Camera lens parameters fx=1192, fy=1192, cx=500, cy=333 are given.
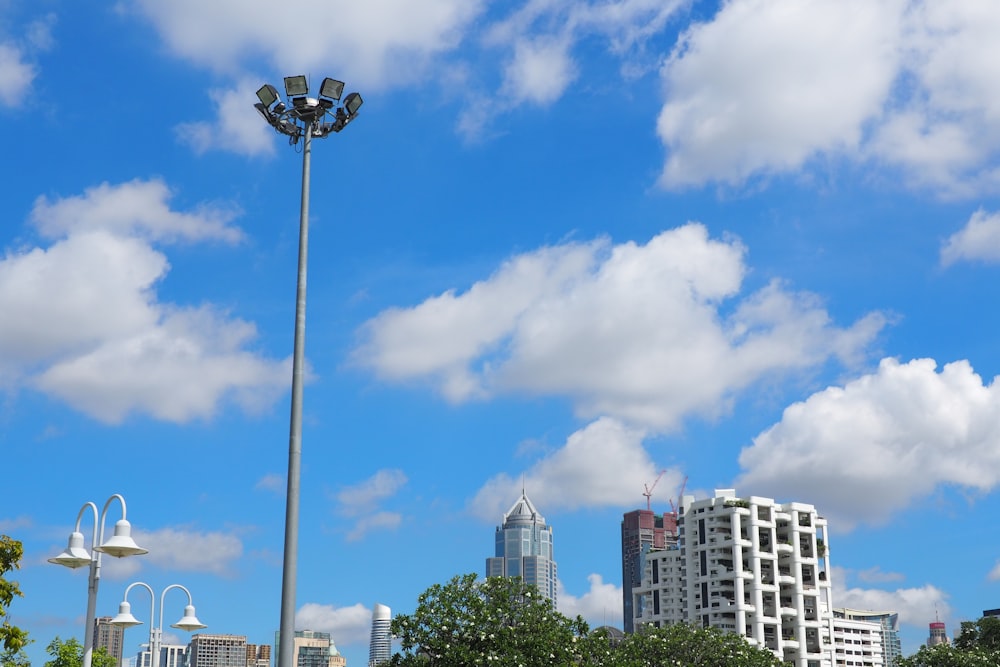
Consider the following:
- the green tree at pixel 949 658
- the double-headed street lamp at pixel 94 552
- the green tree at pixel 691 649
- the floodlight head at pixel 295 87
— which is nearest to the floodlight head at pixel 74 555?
the double-headed street lamp at pixel 94 552

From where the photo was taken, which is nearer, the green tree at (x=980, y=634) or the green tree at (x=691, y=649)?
the green tree at (x=691, y=649)

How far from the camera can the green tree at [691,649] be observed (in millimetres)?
68312

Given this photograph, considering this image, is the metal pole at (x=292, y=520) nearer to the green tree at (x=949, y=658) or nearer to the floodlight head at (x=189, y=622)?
the floodlight head at (x=189, y=622)

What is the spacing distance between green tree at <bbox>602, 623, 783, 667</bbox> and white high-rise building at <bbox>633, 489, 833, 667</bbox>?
5199 cm

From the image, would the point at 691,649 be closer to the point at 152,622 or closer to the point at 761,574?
the point at 152,622

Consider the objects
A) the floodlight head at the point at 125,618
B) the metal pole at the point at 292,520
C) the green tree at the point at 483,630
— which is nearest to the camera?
the metal pole at the point at 292,520

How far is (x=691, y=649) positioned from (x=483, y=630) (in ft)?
77.5

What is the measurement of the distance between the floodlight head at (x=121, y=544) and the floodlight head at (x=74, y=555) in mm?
980

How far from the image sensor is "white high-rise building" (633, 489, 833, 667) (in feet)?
405

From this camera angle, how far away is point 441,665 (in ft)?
163

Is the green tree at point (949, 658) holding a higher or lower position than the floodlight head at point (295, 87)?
lower

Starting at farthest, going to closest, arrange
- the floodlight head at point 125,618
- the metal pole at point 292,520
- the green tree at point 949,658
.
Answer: the green tree at point 949,658
the floodlight head at point 125,618
the metal pole at point 292,520

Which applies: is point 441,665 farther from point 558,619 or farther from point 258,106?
point 258,106

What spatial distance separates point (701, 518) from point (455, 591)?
275 ft
